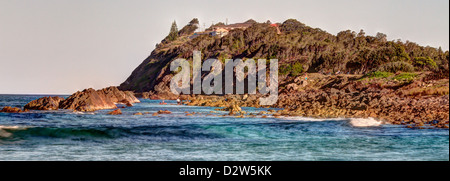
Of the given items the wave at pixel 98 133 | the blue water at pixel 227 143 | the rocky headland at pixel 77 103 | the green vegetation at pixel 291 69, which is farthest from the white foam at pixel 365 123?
the green vegetation at pixel 291 69

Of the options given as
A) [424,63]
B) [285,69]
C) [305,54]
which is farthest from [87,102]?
[305,54]

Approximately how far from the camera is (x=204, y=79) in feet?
382

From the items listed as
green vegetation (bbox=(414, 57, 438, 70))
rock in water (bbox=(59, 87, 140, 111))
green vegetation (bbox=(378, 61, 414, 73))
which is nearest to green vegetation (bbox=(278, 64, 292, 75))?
green vegetation (bbox=(414, 57, 438, 70))

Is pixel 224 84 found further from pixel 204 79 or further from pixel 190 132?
pixel 190 132

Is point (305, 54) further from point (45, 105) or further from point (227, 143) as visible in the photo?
point (227, 143)

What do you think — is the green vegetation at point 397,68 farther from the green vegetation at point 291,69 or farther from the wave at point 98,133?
the wave at point 98,133

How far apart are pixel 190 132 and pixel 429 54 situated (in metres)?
88.5
